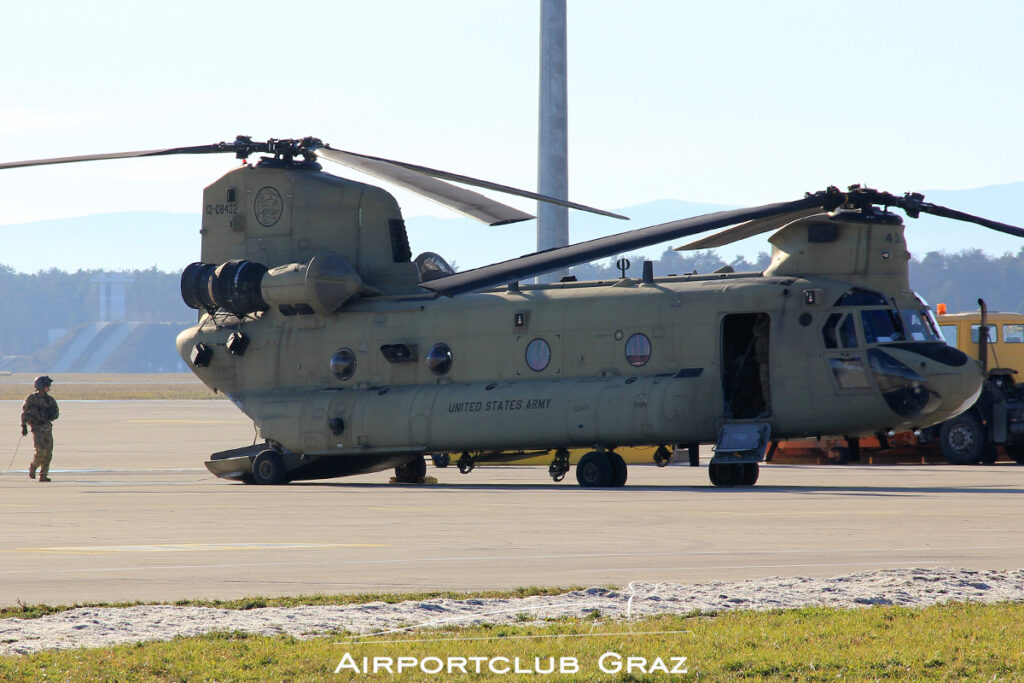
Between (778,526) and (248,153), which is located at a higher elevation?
(248,153)

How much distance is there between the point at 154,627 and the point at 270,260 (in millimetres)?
18025

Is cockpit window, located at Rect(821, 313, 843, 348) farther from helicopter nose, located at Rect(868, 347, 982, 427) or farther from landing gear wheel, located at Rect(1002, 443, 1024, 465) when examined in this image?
landing gear wheel, located at Rect(1002, 443, 1024, 465)

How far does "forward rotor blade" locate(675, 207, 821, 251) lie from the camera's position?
21766 millimetres

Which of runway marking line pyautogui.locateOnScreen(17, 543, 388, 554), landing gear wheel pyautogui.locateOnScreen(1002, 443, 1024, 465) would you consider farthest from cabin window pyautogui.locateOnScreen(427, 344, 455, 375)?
landing gear wheel pyautogui.locateOnScreen(1002, 443, 1024, 465)

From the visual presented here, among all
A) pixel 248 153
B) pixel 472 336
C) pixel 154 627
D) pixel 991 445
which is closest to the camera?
pixel 154 627

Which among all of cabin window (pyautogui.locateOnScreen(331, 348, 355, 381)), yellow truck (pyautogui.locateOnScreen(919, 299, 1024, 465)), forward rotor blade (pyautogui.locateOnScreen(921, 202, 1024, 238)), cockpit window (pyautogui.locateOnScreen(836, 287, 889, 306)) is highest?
forward rotor blade (pyautogui.locateOnScreen(921, 202, 1024, 238))

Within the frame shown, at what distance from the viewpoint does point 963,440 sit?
28.6 metres

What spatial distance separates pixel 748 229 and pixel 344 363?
24.7ft

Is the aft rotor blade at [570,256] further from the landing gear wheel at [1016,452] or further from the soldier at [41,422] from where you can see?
the landing gear wheel at [1016,452]

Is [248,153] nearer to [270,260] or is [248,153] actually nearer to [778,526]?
[270,260]

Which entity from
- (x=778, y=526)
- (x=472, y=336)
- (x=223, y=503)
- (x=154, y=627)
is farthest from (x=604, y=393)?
(x=154, y=627)

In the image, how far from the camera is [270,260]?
84.9ft

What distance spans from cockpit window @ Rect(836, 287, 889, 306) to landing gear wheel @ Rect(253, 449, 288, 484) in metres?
10.4

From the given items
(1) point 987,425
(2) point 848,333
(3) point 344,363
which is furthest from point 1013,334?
(3) point 344,363
